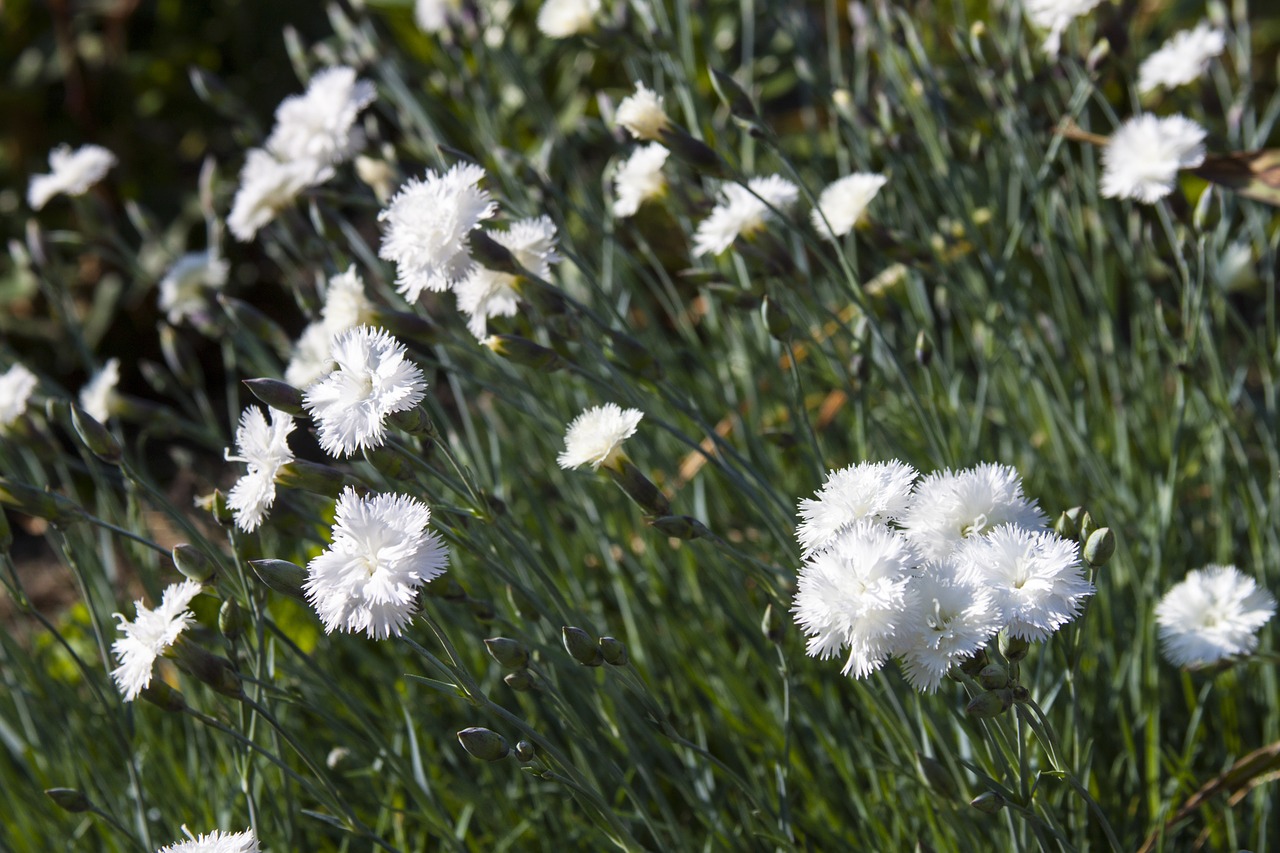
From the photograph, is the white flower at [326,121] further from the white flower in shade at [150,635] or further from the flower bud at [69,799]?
the flower bud at [69,799]

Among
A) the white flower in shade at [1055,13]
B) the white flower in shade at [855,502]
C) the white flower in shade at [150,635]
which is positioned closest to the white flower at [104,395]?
the white flower in shade at [150,635]

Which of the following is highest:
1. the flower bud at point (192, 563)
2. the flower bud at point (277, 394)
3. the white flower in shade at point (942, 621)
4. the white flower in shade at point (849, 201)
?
the white flower in shade at point (849, 201)

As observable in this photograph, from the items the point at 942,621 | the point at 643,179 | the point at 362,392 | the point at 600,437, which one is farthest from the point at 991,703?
the point at 643,179

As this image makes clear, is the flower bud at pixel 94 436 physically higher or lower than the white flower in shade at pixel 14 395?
lower

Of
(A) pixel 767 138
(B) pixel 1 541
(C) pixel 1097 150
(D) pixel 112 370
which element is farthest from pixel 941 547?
(C) pixel 1097 150

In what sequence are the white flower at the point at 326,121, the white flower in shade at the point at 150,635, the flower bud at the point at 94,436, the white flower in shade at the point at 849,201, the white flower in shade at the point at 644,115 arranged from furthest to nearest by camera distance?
the white flower at the point at 326,121, the white flower in shade at the point at 849,201, the white flower in shade at the point at 644,115, the flower bud at the point at 94,436, the white flower in shade at the point at 150,635

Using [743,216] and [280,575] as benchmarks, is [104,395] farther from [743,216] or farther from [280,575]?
[743,216]

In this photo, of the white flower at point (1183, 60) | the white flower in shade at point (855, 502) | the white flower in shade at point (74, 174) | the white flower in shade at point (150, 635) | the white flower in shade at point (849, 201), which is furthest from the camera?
the white flower in shade at point (74, 174)
